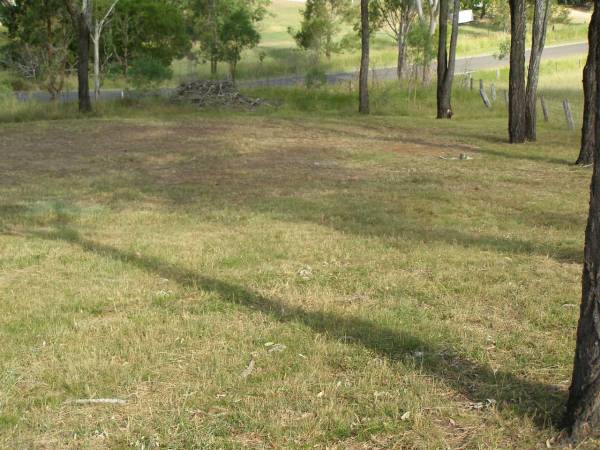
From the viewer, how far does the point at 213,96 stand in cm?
3047

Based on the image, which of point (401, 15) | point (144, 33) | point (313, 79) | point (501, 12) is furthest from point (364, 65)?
point (501, 12)

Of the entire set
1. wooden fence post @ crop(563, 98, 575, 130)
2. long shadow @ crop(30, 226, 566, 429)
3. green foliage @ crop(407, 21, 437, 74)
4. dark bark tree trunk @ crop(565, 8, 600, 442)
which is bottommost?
long shadow @ crop(30, 226, 566, 429)

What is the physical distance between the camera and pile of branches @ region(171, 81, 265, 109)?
98.0 ft

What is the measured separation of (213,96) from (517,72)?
49.6ft

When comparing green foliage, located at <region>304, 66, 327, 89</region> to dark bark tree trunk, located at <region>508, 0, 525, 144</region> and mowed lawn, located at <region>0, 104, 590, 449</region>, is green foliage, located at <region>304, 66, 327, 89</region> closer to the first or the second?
dark bark tree trunk, located at <region>508, 0, 525, 144</region>

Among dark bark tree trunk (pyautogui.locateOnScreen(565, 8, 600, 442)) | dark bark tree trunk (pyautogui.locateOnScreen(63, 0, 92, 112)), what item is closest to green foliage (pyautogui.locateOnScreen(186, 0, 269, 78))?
dark bark tree trunk (pyautogui.locateOnScreen(63, 0, 92, 112))

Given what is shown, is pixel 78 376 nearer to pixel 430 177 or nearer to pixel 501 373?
pixel 501 373

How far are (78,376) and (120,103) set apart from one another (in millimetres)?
25279

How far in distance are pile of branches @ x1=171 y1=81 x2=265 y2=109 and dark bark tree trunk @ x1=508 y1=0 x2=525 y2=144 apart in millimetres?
13109

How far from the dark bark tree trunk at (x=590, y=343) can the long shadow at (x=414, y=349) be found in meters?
0.26

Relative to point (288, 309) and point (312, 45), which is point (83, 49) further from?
point (312, 45)

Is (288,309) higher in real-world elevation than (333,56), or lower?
lower

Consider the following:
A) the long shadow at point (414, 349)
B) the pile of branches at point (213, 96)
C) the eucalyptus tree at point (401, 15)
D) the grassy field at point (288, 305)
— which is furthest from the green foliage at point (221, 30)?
the long shadow at point (414, 349)

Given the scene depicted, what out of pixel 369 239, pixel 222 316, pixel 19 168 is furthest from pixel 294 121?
pixel 222 316
